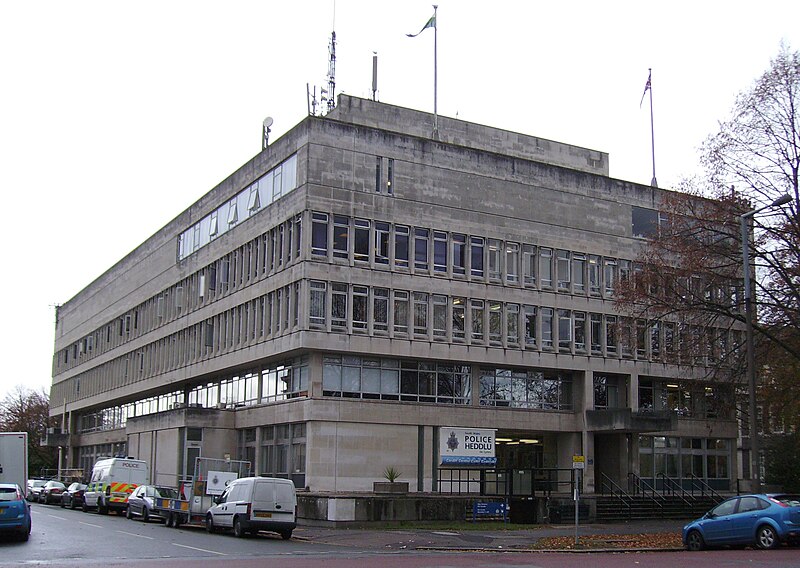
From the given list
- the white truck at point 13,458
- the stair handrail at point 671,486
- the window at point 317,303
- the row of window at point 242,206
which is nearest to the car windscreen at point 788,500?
the window at point 317,303

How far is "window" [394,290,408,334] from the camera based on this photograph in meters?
45.0

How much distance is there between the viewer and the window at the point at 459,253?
47.2 m

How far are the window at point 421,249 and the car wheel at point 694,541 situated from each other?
2225 centimetres

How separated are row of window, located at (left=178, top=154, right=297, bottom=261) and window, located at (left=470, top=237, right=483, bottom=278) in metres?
9.54

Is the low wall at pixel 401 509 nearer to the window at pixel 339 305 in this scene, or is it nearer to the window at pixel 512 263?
the window at pixel 339 305

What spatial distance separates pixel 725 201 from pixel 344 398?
18598 millimetres

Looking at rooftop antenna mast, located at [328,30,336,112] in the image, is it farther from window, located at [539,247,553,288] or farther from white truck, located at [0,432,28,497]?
white truck, located at [0,432,28,497]

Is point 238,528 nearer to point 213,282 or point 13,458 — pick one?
point 13,458

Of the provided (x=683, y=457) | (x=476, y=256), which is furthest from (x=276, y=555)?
(x=683, y=457)

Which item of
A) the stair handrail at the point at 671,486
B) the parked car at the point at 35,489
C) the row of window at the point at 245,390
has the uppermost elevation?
the row of window at the point at 245,390

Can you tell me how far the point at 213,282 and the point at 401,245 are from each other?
44.2 feet

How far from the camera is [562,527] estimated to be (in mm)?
37625

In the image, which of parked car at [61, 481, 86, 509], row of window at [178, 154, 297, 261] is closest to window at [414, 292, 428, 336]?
row of window at [178, 154, 297, 261]

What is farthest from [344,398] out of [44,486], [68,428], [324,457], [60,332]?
[60,332]
